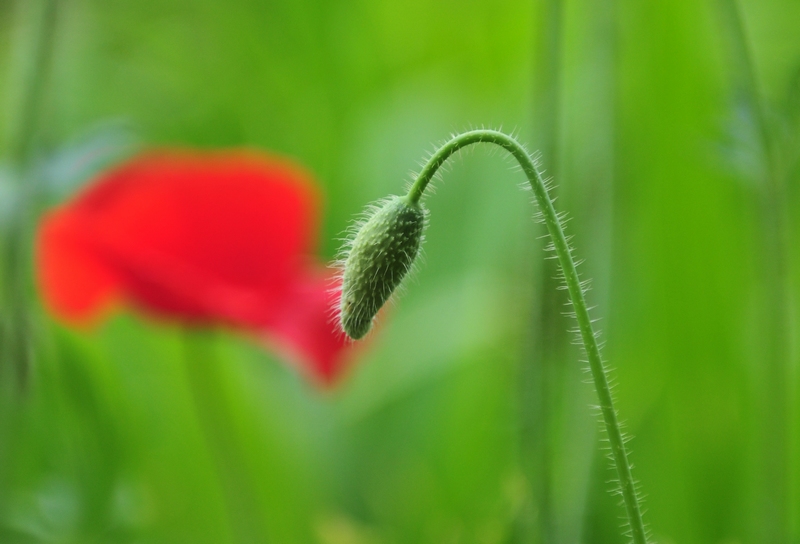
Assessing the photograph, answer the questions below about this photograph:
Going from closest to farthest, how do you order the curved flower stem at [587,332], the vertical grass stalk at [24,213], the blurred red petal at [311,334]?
the curved flower stem at [587,332]
the vertical grass stalk at [24,213]
the blurred red petal at [311,334]

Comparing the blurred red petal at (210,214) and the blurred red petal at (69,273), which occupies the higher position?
the blurred red petal at (210,214)

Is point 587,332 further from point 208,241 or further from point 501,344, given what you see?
point 501,344

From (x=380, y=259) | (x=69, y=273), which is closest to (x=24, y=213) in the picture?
(x=69, y=273)

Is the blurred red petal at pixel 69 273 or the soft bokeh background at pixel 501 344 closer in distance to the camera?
the soft bokeh background at pixel 501 344

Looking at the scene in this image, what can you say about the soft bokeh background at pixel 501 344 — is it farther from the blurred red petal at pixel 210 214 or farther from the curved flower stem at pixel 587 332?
the curved flower stem at pixel 587 332

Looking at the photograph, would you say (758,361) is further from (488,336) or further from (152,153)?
(152,153)

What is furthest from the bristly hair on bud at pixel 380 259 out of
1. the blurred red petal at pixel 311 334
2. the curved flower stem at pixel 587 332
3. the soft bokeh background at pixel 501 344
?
the blurred red petal at pixel 311 334
